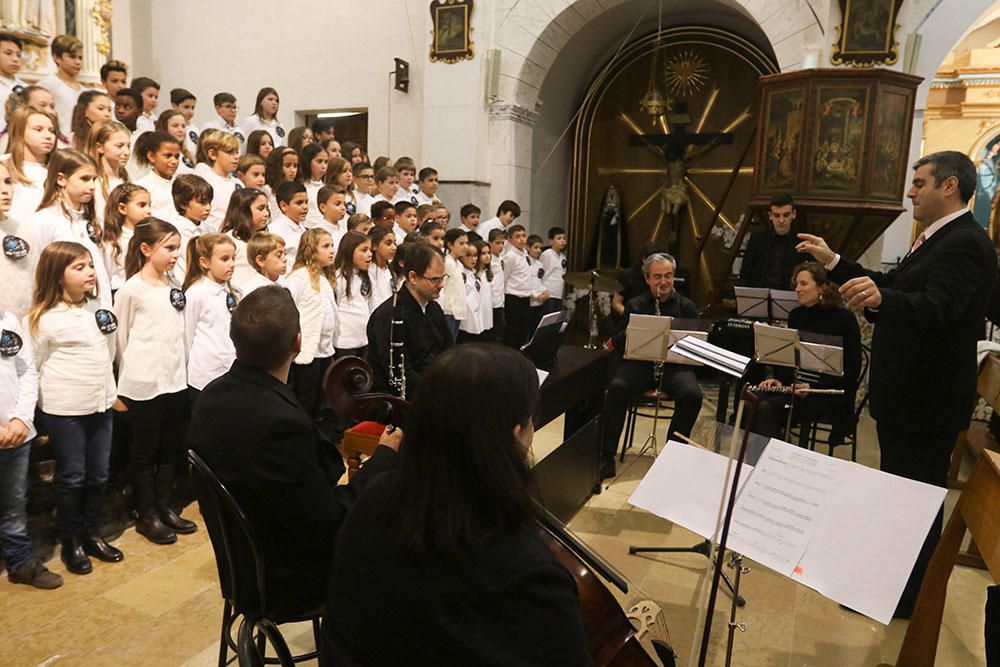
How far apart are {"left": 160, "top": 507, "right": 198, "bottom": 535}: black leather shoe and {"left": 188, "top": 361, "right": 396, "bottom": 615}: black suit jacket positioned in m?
1.88

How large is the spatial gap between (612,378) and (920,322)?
2.52 metres

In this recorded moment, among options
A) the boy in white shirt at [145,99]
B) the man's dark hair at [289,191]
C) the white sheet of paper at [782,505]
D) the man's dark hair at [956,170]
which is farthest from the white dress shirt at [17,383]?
the boy in white shirt at [145,99]

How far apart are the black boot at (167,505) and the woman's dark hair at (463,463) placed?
9.58 ft

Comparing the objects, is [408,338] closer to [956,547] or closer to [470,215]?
[956,547]

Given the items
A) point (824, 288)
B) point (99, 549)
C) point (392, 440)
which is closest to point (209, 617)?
point (99, 549)

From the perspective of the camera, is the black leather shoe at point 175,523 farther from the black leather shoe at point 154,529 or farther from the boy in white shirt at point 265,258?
the boy in white shirt at point 265,258

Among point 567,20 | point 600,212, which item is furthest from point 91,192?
point 600,212

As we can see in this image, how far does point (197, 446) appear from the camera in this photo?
6.53 ft

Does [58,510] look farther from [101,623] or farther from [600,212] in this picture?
[600,212]

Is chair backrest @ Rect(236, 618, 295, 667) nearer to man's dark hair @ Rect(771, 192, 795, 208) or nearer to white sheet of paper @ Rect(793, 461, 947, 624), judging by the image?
white sheet of paper @ Rect(793, 461, 947, 624)

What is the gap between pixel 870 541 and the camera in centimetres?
187

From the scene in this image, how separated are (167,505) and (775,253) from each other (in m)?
4.90

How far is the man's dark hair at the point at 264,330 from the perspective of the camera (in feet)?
6.82

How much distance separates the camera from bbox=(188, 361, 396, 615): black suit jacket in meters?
1.92
